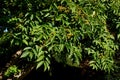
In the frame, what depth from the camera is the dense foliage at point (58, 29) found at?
14.3ft

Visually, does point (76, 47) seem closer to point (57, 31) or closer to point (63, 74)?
point (57, 31)

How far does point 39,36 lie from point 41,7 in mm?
692

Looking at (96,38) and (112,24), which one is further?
(112,24)

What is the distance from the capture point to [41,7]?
4.87 m

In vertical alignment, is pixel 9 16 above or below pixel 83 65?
above

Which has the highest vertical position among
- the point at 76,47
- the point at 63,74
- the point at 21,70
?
the point at 76,47

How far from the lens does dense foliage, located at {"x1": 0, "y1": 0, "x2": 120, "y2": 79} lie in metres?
4.36

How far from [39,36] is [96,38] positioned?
3.71ft

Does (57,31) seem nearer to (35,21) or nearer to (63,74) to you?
(35,21)

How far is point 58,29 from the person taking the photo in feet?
14.9

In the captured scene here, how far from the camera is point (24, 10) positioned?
5008 millimetres

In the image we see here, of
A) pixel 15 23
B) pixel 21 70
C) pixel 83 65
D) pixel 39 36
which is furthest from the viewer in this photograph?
pixel 83 65

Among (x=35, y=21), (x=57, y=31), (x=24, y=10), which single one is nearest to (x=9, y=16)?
(x=24, y=10)

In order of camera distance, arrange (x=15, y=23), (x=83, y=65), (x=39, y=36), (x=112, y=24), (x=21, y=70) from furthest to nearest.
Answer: (x=83, y=65)
(x=112, y=24)
(x=21, y=70)
(x=15, y=23)
(x=39, y=36)
